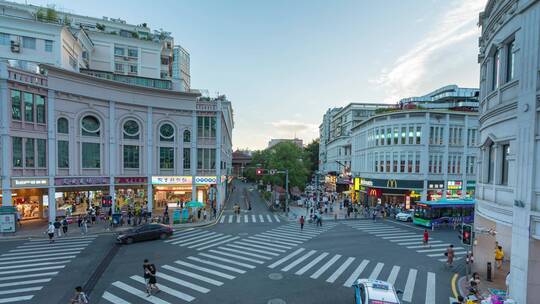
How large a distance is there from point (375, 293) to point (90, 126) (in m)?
33.6

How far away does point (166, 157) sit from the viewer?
35.1 m

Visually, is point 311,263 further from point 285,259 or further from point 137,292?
point 137,292

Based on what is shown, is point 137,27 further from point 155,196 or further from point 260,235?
point 260,235

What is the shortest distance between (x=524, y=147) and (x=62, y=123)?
37660mm

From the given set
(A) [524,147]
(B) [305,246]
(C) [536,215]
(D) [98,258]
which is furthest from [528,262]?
(D) [98,258]

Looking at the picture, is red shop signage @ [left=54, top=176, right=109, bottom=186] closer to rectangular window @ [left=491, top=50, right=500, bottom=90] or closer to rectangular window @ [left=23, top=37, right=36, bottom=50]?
rectangular window @ [left=23, top=37, right=36, bottom=50]

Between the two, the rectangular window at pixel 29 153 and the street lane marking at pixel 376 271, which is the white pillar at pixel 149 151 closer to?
the rectangular window at pixel 29 153

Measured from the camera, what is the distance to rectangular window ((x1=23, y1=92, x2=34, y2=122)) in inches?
1020

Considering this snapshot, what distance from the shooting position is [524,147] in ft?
32.8

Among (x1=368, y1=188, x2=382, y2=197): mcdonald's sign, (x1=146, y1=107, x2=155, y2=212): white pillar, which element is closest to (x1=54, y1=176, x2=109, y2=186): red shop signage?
(x1=146, y1=107, x2=155, y2=212): white pillar

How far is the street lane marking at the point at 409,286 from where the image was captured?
519 inches

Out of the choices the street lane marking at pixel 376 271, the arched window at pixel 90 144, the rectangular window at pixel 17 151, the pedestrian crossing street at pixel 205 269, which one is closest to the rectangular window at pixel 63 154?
the arched window at pixel 90 144

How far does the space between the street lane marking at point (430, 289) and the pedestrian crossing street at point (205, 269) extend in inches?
368

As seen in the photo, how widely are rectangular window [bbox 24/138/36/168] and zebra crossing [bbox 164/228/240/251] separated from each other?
16519mm
